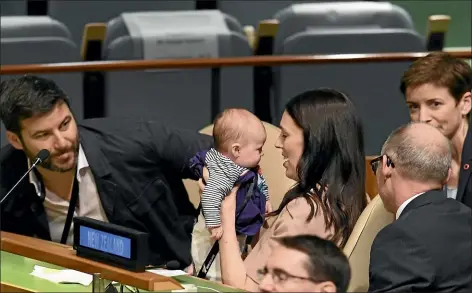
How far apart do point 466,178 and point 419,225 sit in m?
0.76

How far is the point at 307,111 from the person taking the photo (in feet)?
8.30

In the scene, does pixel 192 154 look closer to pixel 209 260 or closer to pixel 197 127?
pixel 209 260

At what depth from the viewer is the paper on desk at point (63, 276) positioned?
1.91 m

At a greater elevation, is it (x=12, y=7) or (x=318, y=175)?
(x=318, y=175)

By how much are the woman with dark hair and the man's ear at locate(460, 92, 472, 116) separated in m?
0.66

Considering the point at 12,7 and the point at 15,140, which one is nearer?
the point at 15,140

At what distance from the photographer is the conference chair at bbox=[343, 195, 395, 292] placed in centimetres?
239

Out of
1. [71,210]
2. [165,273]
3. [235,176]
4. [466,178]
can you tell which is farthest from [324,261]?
[71,210]

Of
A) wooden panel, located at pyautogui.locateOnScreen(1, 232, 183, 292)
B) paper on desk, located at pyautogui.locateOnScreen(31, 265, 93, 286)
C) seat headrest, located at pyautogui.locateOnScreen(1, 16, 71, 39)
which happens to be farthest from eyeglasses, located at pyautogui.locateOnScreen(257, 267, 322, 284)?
seat headrest, located at pyautogui.locateOnScreen(1, 16, 71, 39)

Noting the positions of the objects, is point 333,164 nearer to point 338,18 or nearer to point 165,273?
point 165,273

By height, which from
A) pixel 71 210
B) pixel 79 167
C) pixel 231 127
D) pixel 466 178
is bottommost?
pixel 71 210

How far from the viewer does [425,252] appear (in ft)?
7.11

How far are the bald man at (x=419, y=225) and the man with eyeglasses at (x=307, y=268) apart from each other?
37cm

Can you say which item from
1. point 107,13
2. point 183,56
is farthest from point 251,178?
point 107,13
